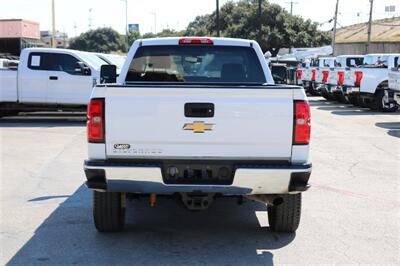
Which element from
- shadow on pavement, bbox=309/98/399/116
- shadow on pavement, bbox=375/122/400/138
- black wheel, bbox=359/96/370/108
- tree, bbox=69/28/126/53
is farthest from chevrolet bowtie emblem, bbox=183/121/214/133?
tree, bbox=69/28/126/53

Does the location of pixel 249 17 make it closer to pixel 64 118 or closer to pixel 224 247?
pixel 64 118

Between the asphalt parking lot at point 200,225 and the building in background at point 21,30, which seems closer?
the asphalt parking lot at point 200,225

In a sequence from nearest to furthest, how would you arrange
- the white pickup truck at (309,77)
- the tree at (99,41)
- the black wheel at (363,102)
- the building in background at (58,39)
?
the black wheel at (363,102)
the white pickup truck at (309,77)
the building in background at (58,39)
the tree at (99,41)

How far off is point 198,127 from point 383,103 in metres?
15.2

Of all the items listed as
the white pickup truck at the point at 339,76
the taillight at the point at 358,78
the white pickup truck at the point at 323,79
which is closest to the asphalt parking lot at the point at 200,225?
the taillight at the point at 358,78

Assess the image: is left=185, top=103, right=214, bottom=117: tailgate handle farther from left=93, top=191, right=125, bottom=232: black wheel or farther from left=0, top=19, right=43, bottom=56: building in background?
left=0, top=19, right=43, bottom=56: building in background

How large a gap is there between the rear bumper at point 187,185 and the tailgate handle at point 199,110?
1.56ft

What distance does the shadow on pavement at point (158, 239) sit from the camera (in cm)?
498

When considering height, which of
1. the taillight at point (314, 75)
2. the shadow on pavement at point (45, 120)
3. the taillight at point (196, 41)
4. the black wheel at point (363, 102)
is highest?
the taillight at point (196, 41)

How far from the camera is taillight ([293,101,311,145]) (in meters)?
4.87

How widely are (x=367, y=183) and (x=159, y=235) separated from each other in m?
3.80

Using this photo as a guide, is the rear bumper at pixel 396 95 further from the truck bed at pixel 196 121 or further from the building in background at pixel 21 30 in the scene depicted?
the building in background at pixel 21 30

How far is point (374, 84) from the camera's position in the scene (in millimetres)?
18812

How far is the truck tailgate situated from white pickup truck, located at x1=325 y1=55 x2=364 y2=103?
54.2 ft
